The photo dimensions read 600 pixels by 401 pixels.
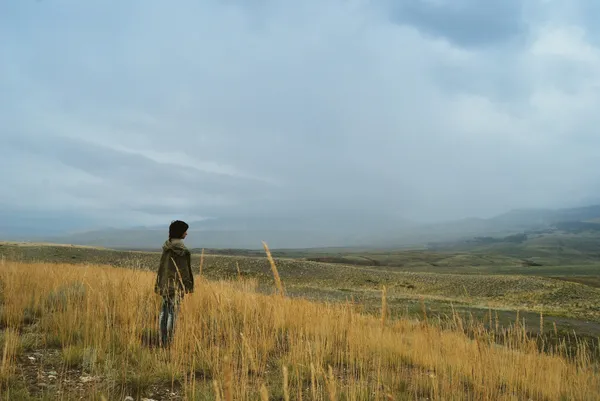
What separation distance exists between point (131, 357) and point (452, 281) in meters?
32.8

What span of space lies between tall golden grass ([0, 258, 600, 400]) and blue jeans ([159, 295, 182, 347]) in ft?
0.53

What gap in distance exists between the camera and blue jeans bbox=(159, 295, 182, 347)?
5.19 meters

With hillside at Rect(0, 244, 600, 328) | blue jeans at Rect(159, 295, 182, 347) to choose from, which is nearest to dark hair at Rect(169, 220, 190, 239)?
blue jeans at Rect(159, 295, 182, 347)

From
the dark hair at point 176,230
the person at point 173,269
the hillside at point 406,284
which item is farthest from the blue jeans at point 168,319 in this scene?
the hillside at point 406,284

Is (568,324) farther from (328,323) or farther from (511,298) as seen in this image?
(328,323)

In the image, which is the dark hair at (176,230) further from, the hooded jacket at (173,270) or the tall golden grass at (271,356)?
the tall golden grass at (271,356)

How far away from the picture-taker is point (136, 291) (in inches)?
244

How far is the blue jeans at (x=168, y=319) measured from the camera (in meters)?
5.19

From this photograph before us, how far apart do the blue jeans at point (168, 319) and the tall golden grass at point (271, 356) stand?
16 cm

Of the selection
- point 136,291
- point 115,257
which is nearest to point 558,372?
point 136,291

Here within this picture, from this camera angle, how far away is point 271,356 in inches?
208

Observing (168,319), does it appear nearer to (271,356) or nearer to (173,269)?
(173,269)

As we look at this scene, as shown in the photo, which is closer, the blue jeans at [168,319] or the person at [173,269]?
the blue jeans at [168,319]

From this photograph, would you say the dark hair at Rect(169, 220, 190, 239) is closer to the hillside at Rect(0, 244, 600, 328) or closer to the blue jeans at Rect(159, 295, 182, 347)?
the blue jeans at Rect(159, 295, 182, 347)
